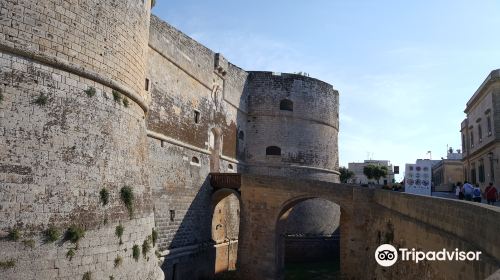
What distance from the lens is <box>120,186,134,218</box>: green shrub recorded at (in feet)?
25.6

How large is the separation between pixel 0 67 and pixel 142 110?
11.6 feet

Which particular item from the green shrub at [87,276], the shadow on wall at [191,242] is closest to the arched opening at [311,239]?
the shadow on wall at [191,242]

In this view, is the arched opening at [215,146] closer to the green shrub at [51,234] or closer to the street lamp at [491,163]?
the green shrub at [51,234]

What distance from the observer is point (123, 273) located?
24.2ft

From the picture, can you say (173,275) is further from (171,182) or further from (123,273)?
(123,273)

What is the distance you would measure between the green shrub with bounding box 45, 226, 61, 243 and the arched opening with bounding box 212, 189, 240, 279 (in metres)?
9.29

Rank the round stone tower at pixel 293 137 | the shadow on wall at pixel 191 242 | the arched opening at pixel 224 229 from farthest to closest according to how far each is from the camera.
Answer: the round stone tower at pixel 293 137 → the arched opening at pixel 224 229 → the shadow on wall at pixel 191 242

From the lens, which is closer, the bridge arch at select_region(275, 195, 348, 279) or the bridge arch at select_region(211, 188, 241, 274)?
the bridge arch at select_region(275, 195, 348, 279)

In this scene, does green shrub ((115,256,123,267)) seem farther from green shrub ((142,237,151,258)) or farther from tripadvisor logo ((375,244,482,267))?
A: tripadvisor logo ((375,244,482,267))

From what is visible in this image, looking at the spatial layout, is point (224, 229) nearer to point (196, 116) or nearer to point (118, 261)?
point (196, 116)

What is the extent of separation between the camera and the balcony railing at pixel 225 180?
1521 cm

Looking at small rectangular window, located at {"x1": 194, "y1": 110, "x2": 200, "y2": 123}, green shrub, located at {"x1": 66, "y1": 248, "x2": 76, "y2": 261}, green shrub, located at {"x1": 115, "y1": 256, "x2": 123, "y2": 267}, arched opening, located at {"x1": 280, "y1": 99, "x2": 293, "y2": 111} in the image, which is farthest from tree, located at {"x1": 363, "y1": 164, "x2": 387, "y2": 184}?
green shrub, located at {"x1": 66, "y1": 248, "x2": 76, "y2": 261}

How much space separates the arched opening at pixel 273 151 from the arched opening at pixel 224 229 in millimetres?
3335

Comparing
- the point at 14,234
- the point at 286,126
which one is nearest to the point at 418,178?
the point at 286,126
